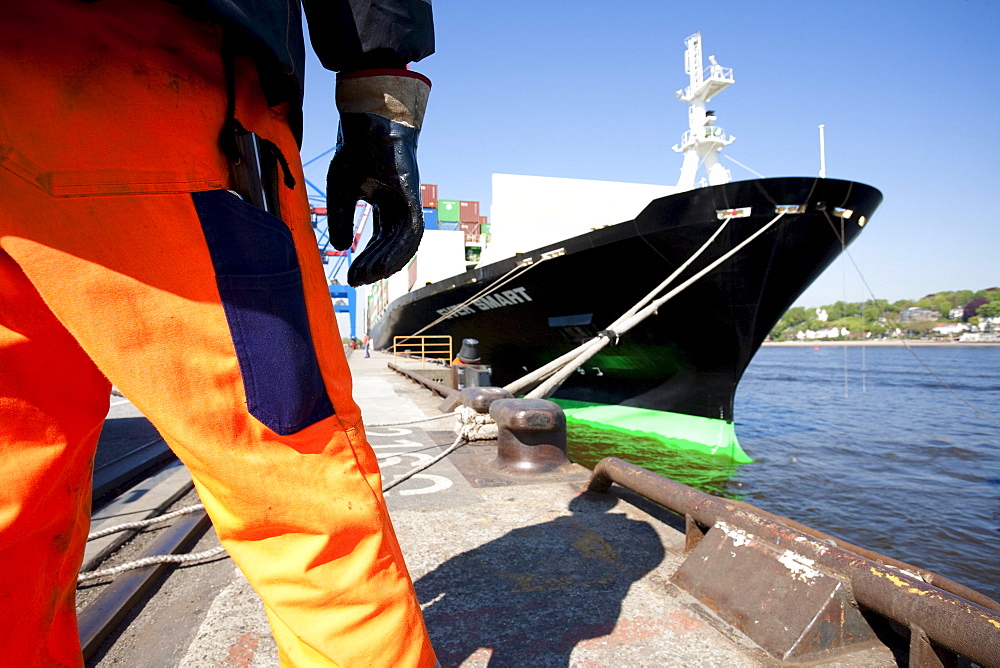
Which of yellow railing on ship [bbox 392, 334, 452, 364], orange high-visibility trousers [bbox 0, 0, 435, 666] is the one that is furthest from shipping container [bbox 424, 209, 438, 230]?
orange high-visibility trousers [bbox 0, 0, 435, 666]

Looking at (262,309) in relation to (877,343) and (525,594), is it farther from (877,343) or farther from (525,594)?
(877,343)

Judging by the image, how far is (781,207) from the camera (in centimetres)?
794

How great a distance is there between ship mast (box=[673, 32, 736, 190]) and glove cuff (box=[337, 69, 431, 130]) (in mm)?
11958

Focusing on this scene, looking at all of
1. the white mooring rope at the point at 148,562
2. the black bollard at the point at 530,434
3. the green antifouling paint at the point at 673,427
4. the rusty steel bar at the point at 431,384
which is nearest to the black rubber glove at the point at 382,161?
the white mooring rope at the point at 148,562

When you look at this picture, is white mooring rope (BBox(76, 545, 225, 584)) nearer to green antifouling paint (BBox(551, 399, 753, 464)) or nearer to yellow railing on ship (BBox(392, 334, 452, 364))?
green antifouling paint (BBox(551, 399, 753, 464))

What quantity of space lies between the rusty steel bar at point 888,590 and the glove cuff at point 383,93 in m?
1.70

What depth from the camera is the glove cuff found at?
42.0 inches

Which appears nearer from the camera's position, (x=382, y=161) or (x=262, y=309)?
(x=262, y=309)

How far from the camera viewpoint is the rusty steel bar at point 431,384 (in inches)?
259

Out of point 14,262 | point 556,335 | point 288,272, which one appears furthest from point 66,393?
point 556,335

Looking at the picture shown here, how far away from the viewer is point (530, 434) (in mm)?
3367

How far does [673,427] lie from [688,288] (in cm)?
270

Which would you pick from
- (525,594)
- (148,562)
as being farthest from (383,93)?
(148,562)

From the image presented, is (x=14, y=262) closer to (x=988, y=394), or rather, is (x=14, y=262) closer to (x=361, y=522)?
(x=361, y=522)
